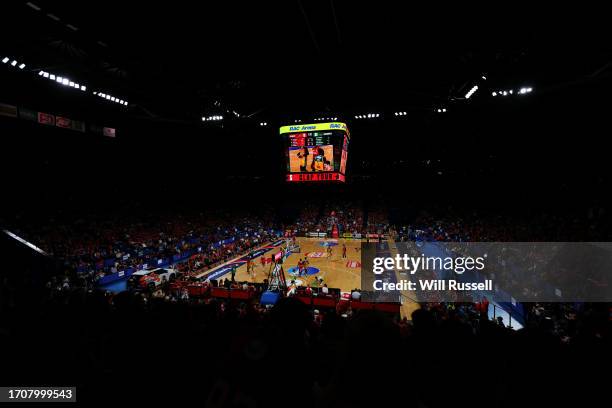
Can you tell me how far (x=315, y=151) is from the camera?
1862cm

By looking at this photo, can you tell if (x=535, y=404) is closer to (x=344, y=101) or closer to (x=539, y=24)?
(x=539, y=24)

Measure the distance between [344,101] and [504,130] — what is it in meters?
18.7

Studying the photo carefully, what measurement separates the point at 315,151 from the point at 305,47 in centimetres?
759

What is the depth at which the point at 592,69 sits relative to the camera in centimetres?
1346

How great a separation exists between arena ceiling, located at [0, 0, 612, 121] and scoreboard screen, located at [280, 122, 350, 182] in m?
2.24

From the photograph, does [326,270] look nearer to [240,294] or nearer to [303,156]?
[240,294]

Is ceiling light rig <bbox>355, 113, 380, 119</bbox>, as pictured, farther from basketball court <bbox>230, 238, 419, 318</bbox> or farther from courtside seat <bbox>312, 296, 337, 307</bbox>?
courtside seat <bbox>312, 296, 337, 307</bbox>

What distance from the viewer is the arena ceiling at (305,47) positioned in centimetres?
918

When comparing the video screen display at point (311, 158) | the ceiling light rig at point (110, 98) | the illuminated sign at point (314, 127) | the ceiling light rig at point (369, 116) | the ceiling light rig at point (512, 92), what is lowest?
the video screen display at point (311, 158)

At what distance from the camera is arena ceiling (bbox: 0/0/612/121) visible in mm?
9180

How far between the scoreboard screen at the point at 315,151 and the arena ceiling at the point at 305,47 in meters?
2.24

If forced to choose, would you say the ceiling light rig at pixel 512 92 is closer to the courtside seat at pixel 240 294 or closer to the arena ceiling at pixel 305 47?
the arena ceiling at pixel 305 47

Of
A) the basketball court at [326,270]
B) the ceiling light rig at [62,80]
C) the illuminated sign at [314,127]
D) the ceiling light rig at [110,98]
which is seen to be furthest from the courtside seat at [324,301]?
the ceiling light rig at [110,98]

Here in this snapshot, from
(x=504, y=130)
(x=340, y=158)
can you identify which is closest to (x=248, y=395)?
(x=340, y=158)
